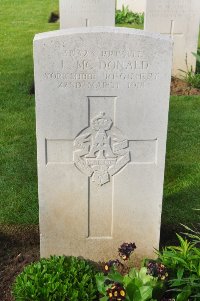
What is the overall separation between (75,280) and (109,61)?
1.40 metres

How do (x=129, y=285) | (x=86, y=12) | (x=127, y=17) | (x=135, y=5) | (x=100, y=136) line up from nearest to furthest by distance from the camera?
(x=129, y=285), (x=100, y=136), (x=86, y=12), (x=127, y=17), (x=135, y=5)

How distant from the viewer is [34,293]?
3.06 m

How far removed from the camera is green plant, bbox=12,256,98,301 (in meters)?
3.07

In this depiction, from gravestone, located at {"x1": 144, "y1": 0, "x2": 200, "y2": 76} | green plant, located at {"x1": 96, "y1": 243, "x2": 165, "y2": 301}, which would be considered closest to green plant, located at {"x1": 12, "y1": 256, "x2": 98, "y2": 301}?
green plant, located at {"x1": 96, "y1": 243, "x2": 165, "y2": 301}

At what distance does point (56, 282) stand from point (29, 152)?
278 centimetres

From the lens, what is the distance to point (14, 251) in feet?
12.9

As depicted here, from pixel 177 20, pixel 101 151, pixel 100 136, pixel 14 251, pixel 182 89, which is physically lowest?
pixel 14 251

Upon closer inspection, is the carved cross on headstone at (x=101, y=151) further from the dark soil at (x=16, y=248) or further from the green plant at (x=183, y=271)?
the dark soil at (x=16, y=248)

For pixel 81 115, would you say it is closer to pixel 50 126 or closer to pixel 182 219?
pixel 50 126

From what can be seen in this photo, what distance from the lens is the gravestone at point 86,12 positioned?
8.28m

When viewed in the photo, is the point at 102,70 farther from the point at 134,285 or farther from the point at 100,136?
the point at 134,285

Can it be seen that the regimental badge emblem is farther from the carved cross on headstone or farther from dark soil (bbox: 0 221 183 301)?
dark soil (bbox: 0 221 183 301)

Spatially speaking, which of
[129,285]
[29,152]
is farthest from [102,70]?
[29,152]

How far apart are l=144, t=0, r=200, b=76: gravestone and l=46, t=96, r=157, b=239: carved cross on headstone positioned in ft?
16.8
